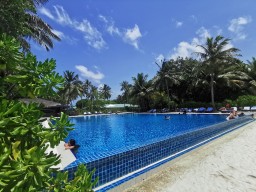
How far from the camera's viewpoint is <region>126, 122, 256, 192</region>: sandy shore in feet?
16.8

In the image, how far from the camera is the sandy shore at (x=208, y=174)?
16.8 ft

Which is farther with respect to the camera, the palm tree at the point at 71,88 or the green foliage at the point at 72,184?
the palm tree at the point at 71,88

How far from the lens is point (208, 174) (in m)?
5.94

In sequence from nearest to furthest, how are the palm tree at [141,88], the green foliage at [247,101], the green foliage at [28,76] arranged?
1. the green foliage at [28,76]
2. the green foliage at [247,101]
3. the palm tree at [141,88]

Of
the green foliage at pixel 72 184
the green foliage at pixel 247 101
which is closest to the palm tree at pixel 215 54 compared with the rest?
the green foliage at pixel 247 101

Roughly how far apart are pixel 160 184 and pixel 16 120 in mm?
4650

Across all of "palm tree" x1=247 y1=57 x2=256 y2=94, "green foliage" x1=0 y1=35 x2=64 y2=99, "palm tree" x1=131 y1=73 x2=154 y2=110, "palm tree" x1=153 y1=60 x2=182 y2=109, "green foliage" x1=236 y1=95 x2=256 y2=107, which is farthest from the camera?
"palm tree" x1=131 y1=73 x2=154 y2=110

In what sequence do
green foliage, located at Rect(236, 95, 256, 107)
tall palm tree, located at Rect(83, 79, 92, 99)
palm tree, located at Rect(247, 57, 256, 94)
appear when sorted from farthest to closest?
tall palm tree, located at Rect(83, 79, 92, 99) → palm tree, located at Rect(247, 57, 256, 94) → green foliage, located at Rect(236, 95, 256, 107)

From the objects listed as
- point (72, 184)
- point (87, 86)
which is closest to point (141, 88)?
point (87, 86)

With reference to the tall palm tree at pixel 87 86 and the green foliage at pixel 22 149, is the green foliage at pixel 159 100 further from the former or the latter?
the green foliage at pixel 22 149

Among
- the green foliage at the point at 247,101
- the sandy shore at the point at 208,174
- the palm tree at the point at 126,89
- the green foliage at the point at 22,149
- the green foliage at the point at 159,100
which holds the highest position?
the palm tree at the point at 126,89

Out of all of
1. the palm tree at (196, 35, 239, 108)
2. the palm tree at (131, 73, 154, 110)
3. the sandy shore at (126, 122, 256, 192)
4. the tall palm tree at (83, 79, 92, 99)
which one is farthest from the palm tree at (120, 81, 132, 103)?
the sandy shore at (126, 122, 256, 192)

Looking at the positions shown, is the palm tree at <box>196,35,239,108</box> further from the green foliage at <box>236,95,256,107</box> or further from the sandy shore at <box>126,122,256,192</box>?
the sandy shore at <box>126,122,256,192</box>

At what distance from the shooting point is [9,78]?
1.52m
